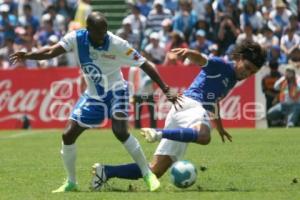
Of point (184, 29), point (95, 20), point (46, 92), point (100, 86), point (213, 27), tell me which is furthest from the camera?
point (213, 27)

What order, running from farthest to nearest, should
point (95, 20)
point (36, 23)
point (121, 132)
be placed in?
point (36, 23)
point (121, 132)
point (95, 20)

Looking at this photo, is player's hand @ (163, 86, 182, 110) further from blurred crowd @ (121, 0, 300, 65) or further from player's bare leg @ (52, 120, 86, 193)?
blurred crowd @ (121, 0, 300, 65)

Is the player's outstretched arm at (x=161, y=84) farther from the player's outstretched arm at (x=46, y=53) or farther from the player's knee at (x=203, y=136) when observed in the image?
the player's outstretched arm at (x=46, y=53)

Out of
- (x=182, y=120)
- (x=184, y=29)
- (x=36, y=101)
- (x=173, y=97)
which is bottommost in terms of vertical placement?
(x=36, y=101)

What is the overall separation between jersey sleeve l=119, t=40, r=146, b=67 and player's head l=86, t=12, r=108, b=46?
32cm

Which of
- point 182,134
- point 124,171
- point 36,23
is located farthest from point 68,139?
point 36,23

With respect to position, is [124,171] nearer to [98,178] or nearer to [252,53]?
[98,178]

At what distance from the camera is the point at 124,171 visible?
37.7 feet

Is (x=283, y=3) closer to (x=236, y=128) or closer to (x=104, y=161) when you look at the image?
(x=236, y=128)

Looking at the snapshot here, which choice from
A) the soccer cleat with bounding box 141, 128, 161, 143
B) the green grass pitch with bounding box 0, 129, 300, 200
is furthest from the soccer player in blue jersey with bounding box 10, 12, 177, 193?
the soccer cleat with bounding box 141, 128, 161, 143

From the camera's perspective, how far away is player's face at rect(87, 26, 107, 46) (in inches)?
427

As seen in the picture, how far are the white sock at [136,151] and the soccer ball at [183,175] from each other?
1.19ft

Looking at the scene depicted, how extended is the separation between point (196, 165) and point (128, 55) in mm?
3654

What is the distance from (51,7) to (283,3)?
7.11 meters
